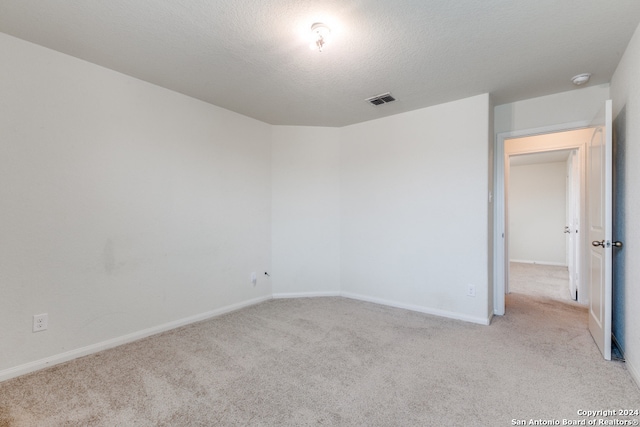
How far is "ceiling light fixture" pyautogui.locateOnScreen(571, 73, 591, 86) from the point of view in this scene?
2.55m

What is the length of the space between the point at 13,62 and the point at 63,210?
1.07 metres

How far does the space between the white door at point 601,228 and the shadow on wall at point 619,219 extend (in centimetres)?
12

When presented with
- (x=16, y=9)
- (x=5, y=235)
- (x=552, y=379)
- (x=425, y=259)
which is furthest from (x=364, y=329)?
(x=16, y=9)

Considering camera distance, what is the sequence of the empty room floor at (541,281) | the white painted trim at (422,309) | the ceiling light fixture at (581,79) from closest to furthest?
the ceiling light fixture at (581,79) < the white painted trim at (422,309) < the empty room floor at (541,281)

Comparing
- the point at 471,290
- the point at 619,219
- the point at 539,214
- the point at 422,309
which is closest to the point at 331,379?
the point at 422,309

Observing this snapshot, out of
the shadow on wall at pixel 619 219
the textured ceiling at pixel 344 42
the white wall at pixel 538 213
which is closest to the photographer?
the textured ceiling at pixel 344 42

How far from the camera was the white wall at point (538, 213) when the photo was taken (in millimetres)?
6619

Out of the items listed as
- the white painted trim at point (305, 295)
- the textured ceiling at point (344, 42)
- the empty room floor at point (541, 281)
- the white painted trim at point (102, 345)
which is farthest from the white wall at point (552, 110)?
the white painted trim at point (102, 345)

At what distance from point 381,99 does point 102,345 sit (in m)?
3.44

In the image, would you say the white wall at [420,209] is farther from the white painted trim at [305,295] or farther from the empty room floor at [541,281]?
the empty room floor at [541,281]

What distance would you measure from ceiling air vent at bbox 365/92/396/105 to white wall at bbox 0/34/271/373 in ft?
5.40

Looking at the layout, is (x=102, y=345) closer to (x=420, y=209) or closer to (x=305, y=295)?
(x=305, y=295)

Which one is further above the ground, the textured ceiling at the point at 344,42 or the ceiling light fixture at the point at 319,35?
the textured ceiling at the point at 344,42

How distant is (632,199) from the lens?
2053 mm
